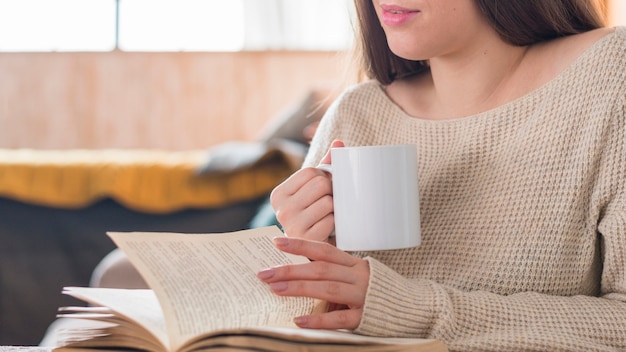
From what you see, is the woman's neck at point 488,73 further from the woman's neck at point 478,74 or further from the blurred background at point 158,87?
the blurred background at point 158,87

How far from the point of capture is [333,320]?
76 centimetres

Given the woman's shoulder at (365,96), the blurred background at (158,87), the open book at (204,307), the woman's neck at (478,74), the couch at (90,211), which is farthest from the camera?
the blurred background at (158,87)

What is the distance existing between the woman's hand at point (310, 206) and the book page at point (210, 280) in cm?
13

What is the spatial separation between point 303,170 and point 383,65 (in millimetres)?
372

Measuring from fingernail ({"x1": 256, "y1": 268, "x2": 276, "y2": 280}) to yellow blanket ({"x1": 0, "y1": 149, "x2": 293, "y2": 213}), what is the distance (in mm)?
1788

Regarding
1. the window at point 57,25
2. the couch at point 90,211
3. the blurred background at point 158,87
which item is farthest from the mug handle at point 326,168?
the window at point 57,25

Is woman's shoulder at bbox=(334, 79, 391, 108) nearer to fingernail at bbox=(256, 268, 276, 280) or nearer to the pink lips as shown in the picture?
the pink lips

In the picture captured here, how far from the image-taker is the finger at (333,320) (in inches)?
29.3

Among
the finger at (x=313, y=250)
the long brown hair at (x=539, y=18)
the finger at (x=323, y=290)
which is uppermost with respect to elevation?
the long brown hair at (x=539, y=18)

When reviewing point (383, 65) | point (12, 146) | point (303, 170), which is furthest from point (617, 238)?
point (12, 146)

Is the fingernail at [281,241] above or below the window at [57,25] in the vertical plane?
above

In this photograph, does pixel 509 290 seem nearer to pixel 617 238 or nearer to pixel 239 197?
pixel 617 238

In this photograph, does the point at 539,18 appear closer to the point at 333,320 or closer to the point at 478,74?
the point at 478,74

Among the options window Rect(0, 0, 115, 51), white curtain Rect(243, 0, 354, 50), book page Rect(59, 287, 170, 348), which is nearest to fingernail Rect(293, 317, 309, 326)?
book page Rect(59, 287, 170, 348)
